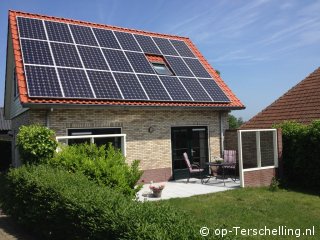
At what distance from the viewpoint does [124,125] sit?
14430 mm

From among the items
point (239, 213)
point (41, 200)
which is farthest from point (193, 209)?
point (41, 200)

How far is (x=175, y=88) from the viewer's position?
1611 centimetres

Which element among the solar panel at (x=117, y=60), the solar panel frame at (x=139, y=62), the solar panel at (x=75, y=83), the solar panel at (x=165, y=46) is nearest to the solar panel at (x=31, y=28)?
the solar panel at (x=75, y=83)

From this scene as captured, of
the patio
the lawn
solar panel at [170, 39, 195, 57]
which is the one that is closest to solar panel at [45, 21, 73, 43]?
solar panel at [170, 39, 195, 57]

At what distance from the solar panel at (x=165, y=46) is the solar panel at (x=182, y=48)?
35 centimetres

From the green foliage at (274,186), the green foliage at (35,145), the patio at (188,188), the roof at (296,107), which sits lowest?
the patio at (188,188)

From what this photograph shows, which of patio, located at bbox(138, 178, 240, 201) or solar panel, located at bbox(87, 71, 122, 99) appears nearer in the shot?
patio, located at bbox(138, 178, 240, 201)

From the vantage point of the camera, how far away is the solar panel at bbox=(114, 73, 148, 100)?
14336mm

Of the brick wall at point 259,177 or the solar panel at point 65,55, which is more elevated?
the solar panel at point 65,55

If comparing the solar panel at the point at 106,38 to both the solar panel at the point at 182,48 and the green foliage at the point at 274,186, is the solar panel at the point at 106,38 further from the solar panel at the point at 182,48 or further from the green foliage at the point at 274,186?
the green foliage at the point at 274,186

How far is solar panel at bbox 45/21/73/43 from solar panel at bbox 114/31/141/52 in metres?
2.63

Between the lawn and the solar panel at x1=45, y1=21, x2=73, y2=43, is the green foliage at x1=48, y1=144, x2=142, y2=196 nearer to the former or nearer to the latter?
the lawn

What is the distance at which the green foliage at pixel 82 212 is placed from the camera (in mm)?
4387

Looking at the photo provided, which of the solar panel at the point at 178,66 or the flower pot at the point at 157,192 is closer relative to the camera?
the flower pot at the point at 157,192
